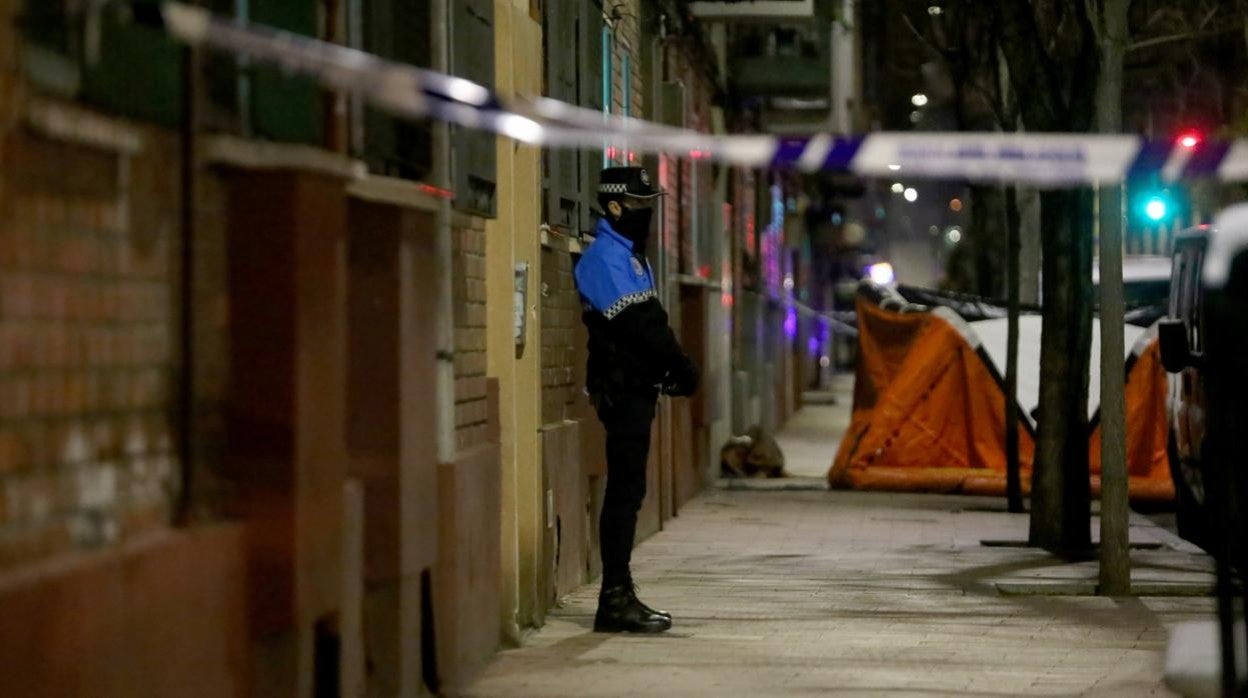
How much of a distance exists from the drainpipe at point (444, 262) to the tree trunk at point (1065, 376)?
5.97 metres

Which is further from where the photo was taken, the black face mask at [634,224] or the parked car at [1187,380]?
the parked car at [1187,380]

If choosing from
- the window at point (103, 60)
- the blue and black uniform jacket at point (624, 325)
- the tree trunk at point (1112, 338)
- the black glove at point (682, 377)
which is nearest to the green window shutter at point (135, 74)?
the window at point (103, 60)

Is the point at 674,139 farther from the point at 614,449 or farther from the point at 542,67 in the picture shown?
the point at 542,67

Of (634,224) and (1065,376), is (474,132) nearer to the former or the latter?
(634,224)

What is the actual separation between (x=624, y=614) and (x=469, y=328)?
164cm

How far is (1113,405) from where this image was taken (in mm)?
10750

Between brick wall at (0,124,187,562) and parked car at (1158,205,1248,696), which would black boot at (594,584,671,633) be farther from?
brick wall at (0,124,187,562)

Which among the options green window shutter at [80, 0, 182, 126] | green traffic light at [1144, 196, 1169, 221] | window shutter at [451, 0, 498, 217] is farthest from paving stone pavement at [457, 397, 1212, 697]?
green traffic light at [1144, 196, 1169, 221]

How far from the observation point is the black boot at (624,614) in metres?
9.22

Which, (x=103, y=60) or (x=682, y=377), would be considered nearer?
(x=103, y=60)

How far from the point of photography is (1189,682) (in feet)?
18.5

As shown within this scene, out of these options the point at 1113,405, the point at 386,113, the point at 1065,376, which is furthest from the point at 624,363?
the point at 1065,376

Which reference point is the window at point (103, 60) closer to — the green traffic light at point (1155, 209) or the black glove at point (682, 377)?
the black glove at point (682, 377)

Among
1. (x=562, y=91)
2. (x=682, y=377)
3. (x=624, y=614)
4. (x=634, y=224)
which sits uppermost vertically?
(x=562, y=91)
